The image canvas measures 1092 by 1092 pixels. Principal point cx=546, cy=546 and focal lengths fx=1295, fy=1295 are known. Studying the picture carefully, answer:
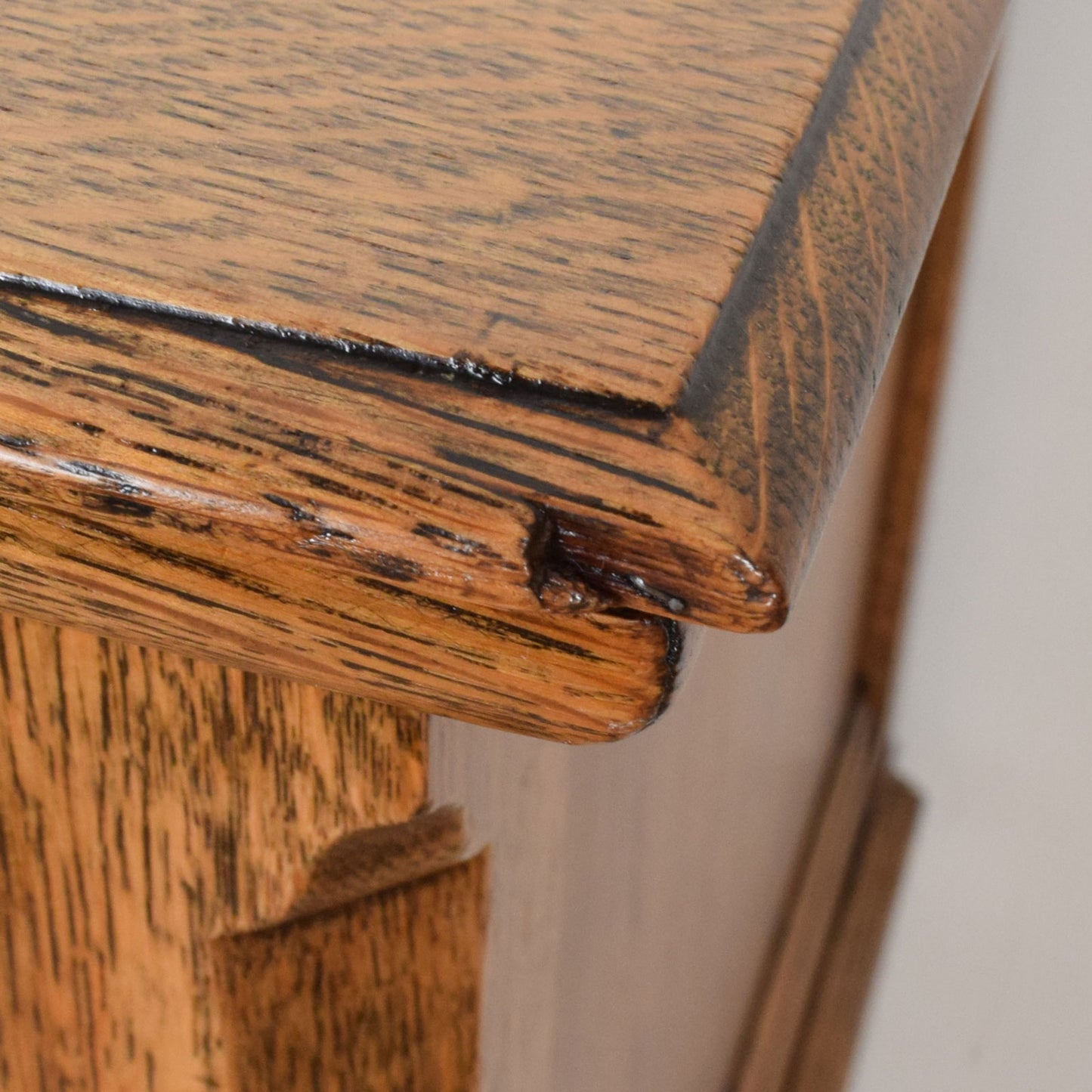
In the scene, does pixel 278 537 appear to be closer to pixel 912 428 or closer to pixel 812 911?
pixel 912 428

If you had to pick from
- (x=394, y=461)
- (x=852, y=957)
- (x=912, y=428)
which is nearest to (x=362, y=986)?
(x=394, y=461)

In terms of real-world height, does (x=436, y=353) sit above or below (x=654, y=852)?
above

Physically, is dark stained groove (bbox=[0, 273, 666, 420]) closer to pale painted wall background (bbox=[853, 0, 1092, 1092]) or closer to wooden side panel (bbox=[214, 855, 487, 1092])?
wooden side panel (bbox=[214, 855, 487, 1092])

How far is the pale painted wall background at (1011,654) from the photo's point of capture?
0.68 m

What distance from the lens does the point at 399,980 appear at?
0.26 meters

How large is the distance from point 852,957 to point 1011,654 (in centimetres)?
24

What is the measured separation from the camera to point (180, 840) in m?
0.25

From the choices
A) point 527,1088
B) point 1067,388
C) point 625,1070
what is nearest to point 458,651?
point 527,1088

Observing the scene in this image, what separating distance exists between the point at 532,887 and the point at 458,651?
13 cm

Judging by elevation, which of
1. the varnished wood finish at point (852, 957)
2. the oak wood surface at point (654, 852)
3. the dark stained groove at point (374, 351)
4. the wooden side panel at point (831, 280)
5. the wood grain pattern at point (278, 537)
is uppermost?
the wooden side panel at point (831, 280)

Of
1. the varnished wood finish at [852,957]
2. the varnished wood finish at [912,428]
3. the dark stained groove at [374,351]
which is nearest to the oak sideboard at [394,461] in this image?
the dark stained groove at [374,351]

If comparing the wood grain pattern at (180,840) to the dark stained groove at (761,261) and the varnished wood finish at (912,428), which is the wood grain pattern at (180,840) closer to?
the dark stained groove at (761,261)

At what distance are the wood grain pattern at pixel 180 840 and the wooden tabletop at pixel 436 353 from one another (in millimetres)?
42

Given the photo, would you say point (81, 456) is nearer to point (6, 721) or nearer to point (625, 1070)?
point (6, 721)
